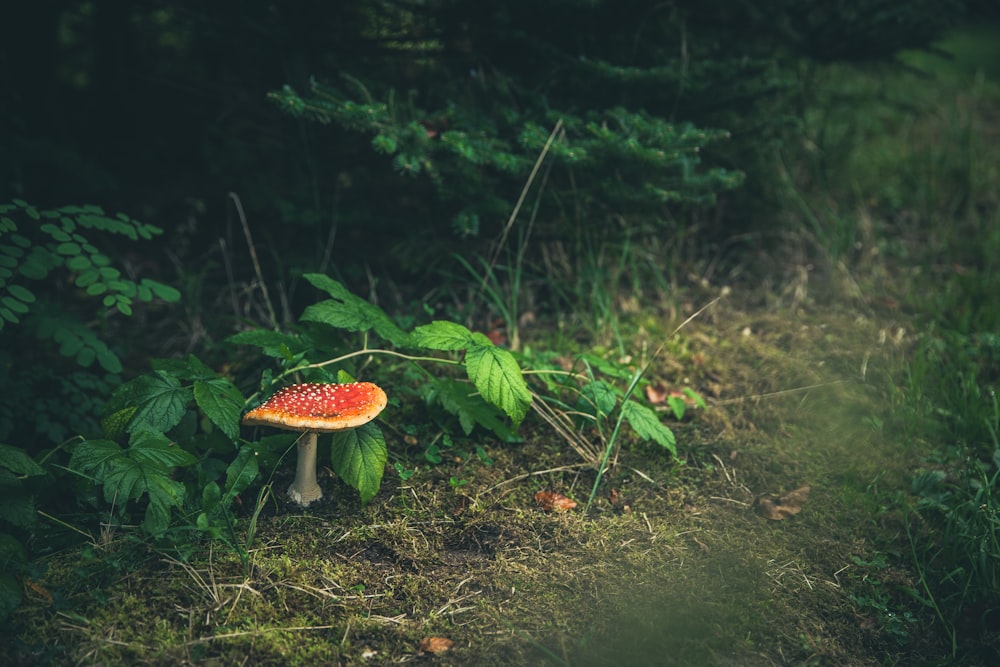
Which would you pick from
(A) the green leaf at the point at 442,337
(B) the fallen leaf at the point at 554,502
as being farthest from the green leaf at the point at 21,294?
(B) the fallen leaf at the point at 554,502

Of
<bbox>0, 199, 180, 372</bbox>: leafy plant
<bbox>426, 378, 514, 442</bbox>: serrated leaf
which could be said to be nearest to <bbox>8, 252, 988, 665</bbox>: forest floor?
<bbox>426, 378, 514, 442</bbox>: serrated leaf

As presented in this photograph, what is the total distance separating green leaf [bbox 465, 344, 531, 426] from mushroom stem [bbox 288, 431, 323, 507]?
575 millimetres

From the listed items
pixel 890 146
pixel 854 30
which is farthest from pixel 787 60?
pixel 890 146

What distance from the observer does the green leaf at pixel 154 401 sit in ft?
7.70

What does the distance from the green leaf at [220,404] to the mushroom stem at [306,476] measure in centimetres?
23

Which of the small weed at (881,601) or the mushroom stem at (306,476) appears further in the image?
the mushroom stem at (306,476)

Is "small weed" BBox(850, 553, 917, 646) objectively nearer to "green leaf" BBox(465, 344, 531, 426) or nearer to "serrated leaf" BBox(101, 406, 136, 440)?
"green leaf" BBox(465, 344, 531, 426)

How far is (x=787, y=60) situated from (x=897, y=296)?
151 cm

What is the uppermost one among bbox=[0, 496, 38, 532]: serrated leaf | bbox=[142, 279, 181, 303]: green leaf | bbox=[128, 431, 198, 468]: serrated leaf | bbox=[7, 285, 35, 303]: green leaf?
bbox=[7, 285, 35, 303]: green leaf

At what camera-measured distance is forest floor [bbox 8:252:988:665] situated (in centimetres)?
218

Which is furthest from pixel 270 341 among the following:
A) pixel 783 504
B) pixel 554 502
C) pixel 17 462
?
pixel 783 504

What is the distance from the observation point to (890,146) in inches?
225

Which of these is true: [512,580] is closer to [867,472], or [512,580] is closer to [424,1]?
[867,472]

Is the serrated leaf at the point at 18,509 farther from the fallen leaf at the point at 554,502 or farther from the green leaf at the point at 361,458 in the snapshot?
the fallen leaf at the point at 554,502
